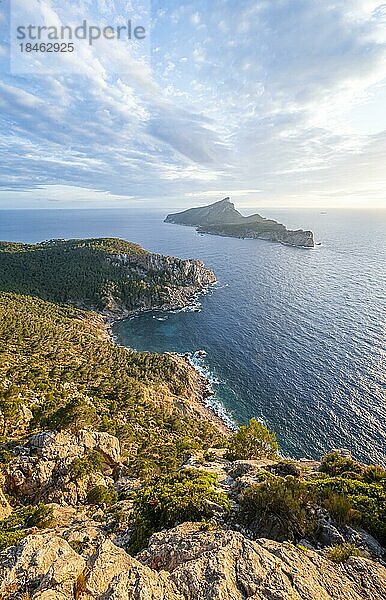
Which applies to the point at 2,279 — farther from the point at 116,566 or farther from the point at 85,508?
the point at 116,566

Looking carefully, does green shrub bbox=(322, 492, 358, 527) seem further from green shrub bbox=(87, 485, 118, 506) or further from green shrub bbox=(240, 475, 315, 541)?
green shrub bbox=(87, 485, 118, 506)

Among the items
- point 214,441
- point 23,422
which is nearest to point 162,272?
point 214,441

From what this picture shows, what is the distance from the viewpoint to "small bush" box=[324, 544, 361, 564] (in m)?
16.2

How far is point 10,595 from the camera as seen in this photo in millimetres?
11820

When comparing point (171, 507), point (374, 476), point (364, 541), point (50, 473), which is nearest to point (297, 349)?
point (374, 476)

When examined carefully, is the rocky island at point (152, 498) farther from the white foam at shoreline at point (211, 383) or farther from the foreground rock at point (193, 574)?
the white foam at shoreline at point (211, 383)

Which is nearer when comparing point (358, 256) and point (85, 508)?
point (85, 508)

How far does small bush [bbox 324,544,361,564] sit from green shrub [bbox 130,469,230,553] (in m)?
6.87

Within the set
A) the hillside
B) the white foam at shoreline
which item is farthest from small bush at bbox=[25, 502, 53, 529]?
the hillside

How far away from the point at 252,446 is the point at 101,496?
875 inches

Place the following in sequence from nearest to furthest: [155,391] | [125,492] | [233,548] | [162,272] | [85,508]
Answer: [233,548] → [85,508] → [125,492] → [155,391] → [162,272]

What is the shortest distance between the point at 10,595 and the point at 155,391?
52213 mm

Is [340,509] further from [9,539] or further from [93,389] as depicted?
[93,389]

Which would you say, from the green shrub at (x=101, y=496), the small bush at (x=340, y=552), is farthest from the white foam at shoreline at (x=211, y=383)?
the small bush at (x=340, y=552)
